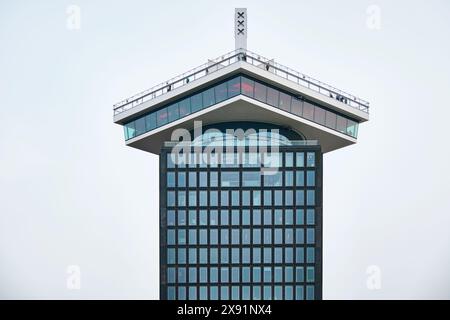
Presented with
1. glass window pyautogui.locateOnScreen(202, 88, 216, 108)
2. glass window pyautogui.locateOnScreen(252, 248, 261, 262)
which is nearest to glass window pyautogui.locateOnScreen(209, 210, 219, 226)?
glass window pyautogui.locateOnScreen(252, 248, 261, 262)

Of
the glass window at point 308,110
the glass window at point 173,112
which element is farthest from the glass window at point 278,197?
the glass window at point 173,112

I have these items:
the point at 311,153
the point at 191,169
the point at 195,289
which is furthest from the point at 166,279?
the point at 311,153

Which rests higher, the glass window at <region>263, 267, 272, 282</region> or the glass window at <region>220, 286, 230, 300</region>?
the glass window at <region>263, 267, 272, 282</region>

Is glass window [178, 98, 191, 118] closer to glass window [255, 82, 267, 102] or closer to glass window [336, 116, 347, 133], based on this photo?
glass window [255, 82, 267, 102]
